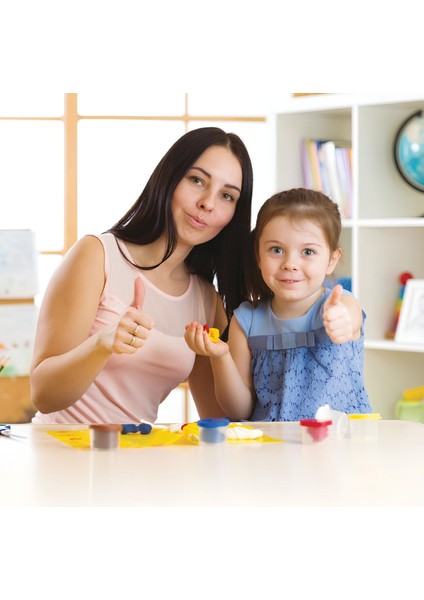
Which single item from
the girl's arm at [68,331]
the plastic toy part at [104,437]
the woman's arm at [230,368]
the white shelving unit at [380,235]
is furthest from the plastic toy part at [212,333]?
the white shelving unit at [380,235]

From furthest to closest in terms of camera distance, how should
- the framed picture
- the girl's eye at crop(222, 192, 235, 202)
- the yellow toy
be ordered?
the yellow toy → the framed picture → the girl's eye at crop(222, 192, 235, 202)

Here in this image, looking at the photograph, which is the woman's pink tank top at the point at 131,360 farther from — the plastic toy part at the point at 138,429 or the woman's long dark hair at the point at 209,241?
the plastic toy part at the point at 138,429

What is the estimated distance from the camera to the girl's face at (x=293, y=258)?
1756 millimetres

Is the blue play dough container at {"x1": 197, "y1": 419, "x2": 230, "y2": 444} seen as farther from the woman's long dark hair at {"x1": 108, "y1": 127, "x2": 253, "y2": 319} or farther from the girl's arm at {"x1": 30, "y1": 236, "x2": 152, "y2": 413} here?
the woman's long dark hair at {"x1": 108, "y1": 127, "x2": 253, "y2": 319}

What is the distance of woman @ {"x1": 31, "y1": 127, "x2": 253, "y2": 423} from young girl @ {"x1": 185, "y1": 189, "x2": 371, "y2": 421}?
119mm

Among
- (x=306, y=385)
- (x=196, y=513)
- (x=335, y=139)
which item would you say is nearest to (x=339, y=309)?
(x=306, y=385)

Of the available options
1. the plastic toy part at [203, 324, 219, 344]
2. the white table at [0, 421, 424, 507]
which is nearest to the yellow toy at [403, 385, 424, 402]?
the plastic toy part at [203, 324, 219, 344]

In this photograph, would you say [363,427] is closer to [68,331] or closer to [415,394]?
[68,331]

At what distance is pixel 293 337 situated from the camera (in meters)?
1.78

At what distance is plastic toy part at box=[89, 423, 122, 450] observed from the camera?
3.80 feet

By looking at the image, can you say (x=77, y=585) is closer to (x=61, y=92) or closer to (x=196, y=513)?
(x=196, y=513)

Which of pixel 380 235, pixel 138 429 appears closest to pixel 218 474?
pixel 138 429

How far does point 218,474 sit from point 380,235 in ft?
8.23

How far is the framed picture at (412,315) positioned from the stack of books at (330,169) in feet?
1.25
